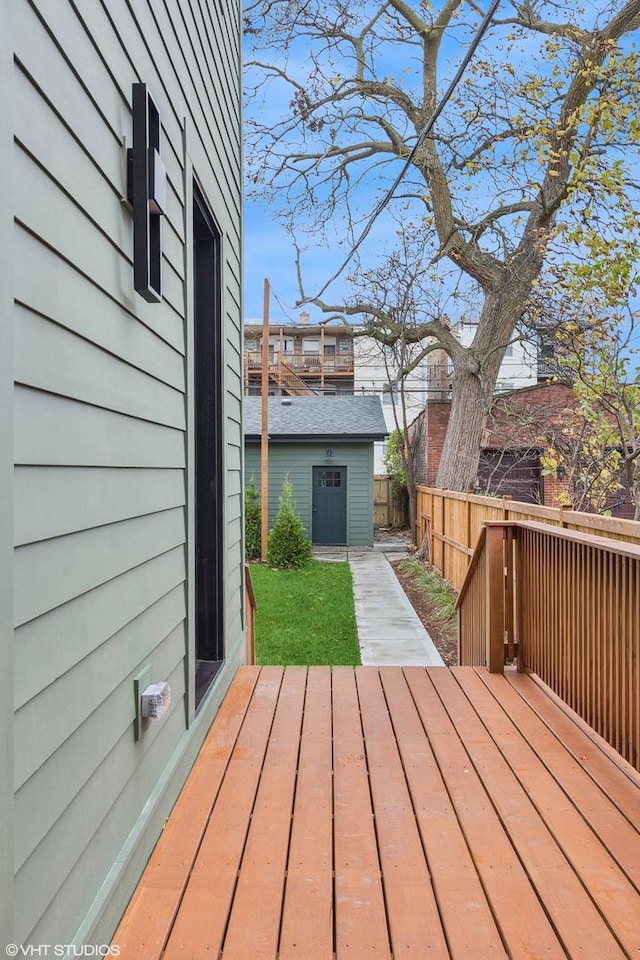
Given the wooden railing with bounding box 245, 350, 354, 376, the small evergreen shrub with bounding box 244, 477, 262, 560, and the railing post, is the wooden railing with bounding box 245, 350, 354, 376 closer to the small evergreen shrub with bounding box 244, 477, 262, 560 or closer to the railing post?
the small evergreen shrub with bounding box 244, 477, 262, 560

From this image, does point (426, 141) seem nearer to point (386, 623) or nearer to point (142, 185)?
point (386, 623)

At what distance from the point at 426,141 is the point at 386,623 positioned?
7.82 meters

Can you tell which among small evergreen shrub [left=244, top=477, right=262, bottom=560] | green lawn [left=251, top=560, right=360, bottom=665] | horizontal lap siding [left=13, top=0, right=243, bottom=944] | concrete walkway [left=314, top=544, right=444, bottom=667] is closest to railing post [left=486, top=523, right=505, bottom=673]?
concrete walkway [left=314, top=544, right=444, bottom=667]

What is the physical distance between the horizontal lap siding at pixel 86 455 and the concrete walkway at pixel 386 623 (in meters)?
3.94

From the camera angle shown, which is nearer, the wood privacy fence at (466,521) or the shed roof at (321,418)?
the wood privacy fence at (466,521)

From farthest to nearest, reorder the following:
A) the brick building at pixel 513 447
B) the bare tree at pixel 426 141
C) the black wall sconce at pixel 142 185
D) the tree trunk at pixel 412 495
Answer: the tree trunk at pixel 412 495 → the brick building at pixel 513 447 → the bare tree at pixel 426 141 → the black wall sconce at pixel 142 185

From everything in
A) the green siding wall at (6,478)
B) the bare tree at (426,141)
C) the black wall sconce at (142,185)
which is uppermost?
the bare tree at (426,141)

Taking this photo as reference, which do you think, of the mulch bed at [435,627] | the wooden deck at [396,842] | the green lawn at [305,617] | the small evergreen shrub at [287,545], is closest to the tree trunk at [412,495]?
the small evergreen shrub at [287,545]

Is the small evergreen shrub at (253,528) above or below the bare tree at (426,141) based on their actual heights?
below

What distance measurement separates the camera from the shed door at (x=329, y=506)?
15.1 meters

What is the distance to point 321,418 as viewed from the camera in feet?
51.9

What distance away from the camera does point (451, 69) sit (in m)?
11.0

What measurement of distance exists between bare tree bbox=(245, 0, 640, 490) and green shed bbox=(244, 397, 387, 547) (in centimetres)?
325

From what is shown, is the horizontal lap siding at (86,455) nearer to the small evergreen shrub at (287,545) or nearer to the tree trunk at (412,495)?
the small evergreen shrub at (287,545)
